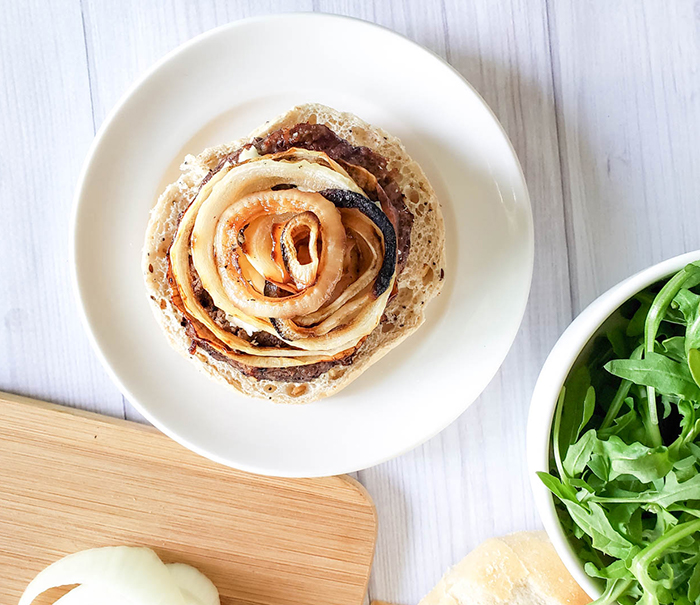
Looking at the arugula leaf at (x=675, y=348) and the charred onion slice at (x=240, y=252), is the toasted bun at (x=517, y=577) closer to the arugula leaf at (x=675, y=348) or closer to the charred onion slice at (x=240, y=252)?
the arugula leaf at (x=675, y=348)

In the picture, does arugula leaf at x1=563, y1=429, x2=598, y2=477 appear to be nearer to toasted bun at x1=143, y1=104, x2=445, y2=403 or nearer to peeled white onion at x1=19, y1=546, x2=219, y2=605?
toasted bun at x1=143, y1=104, x2=445, y2=403

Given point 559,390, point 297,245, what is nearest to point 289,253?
point 297,245

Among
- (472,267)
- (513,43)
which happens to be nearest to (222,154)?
(472,267)

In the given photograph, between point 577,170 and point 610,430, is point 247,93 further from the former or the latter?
point 610,430

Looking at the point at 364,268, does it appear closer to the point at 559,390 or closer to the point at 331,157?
the point at 331,157

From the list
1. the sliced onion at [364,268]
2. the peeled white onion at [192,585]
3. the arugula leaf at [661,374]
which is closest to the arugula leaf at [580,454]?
the arugula leaf at [661,374]

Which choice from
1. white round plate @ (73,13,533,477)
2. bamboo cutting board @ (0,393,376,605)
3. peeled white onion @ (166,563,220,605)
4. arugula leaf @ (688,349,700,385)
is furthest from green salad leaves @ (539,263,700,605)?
peeled white onion @ (166,563,220,605)
